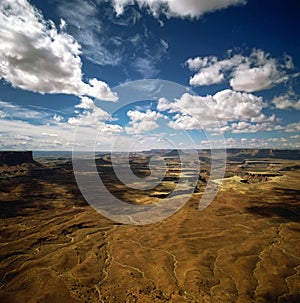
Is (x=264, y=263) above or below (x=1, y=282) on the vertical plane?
above

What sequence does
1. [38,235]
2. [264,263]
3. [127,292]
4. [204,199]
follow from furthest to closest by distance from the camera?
[204,199]
[38,235]
[264,263]
[127,292]

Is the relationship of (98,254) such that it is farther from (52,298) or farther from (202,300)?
(202,300)

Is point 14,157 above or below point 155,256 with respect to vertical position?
above

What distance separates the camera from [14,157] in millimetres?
165125

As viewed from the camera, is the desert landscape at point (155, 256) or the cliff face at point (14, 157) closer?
the desert landscape at point (155, 256)

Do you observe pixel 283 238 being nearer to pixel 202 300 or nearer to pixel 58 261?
pixel 202 300

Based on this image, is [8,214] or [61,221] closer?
[61,221]

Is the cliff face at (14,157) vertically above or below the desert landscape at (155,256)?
above

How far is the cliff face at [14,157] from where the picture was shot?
159m

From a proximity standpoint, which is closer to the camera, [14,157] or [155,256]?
[155,256]

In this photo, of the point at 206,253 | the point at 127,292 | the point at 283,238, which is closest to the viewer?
the point at 127,292

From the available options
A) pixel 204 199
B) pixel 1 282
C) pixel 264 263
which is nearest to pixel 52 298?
pixel 1 282

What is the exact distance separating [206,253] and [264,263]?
304 inches

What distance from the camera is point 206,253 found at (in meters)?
34.7
